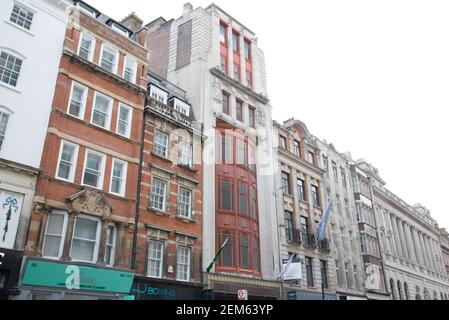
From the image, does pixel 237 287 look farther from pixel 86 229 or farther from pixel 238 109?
pixel 238 109

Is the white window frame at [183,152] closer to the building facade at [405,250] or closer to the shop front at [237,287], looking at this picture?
the shop front at [237,287]

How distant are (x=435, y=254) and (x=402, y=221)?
43.2 ft

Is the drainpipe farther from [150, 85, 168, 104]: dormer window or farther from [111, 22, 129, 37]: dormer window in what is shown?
[111, 22, 129, 37]: dormer window

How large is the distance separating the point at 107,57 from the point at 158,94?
4381 millimetres

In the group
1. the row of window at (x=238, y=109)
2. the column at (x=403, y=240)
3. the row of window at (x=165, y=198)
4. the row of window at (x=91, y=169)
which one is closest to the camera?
the row of window at (x=91, y=169)

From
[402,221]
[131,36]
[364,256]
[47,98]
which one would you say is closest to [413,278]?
[402,221]

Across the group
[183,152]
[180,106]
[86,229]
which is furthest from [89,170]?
[180,106]

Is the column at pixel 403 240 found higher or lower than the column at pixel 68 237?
higher

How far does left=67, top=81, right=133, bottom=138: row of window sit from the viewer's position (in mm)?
20062

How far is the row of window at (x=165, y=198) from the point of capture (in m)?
22.4

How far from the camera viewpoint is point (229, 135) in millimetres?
29312

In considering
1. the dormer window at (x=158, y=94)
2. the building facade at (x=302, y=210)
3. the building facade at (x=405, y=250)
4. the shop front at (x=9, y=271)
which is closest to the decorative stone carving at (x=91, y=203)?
the shop front at (x=9, y=271)

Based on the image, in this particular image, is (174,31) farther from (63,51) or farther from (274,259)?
(274,259)

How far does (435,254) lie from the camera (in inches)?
2426
